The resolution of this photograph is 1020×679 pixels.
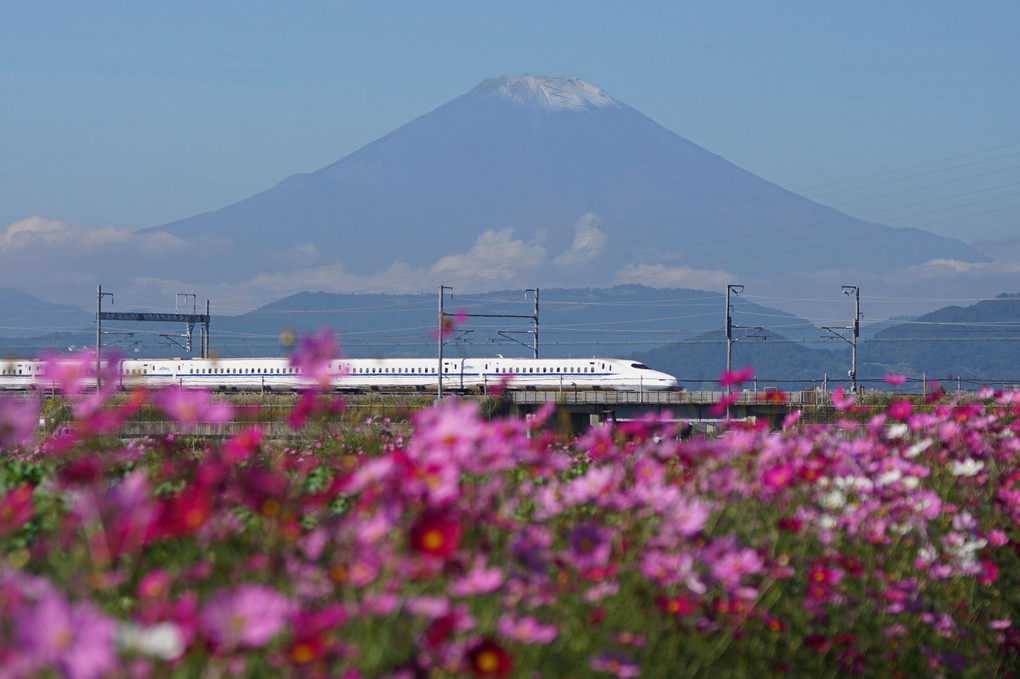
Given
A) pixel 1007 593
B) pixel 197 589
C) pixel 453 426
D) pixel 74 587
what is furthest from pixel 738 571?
pixel 1007 593

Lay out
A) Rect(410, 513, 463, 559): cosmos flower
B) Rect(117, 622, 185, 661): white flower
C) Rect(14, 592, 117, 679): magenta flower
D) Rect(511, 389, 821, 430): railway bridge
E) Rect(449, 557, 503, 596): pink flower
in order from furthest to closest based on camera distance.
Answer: Rect(511, 389, 821, 430): railway bridge
Rect(449, 557, 503, 596): pink flower
Rect(410, 513, 463, 559): cosmos flower
Rect(117, 622, 185, 661): white flower
Rect(14, 592, 117, 679): magenta flower

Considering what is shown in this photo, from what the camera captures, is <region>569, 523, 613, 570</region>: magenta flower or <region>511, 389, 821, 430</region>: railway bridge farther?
<region>511, 389, 821, 430</region>: railway bridge

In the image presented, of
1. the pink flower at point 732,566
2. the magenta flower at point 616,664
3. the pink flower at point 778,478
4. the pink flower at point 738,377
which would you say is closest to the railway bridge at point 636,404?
the pink flower at point 738,377

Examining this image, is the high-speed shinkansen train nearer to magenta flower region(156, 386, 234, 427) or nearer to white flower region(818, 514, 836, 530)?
white flower region(818, 514, 836, 530)

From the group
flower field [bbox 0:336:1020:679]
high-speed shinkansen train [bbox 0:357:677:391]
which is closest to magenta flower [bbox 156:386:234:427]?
flower field [bbox 0:336:1020:679]

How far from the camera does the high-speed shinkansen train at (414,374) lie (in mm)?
69938

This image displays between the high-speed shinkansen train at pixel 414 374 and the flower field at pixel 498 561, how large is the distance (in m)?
55.7

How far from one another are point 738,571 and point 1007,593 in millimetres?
4264

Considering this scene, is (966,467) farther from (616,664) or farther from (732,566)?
(616,664)

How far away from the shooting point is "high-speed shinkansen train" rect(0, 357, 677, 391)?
229 feet

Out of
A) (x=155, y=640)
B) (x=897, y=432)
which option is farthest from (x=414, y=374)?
(x=155, y=640)

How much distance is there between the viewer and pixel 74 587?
4.00 m

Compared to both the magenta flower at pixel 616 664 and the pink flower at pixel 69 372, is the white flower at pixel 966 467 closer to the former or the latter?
the magenta flower at pixel 616 664

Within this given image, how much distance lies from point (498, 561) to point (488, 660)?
5.18ft
